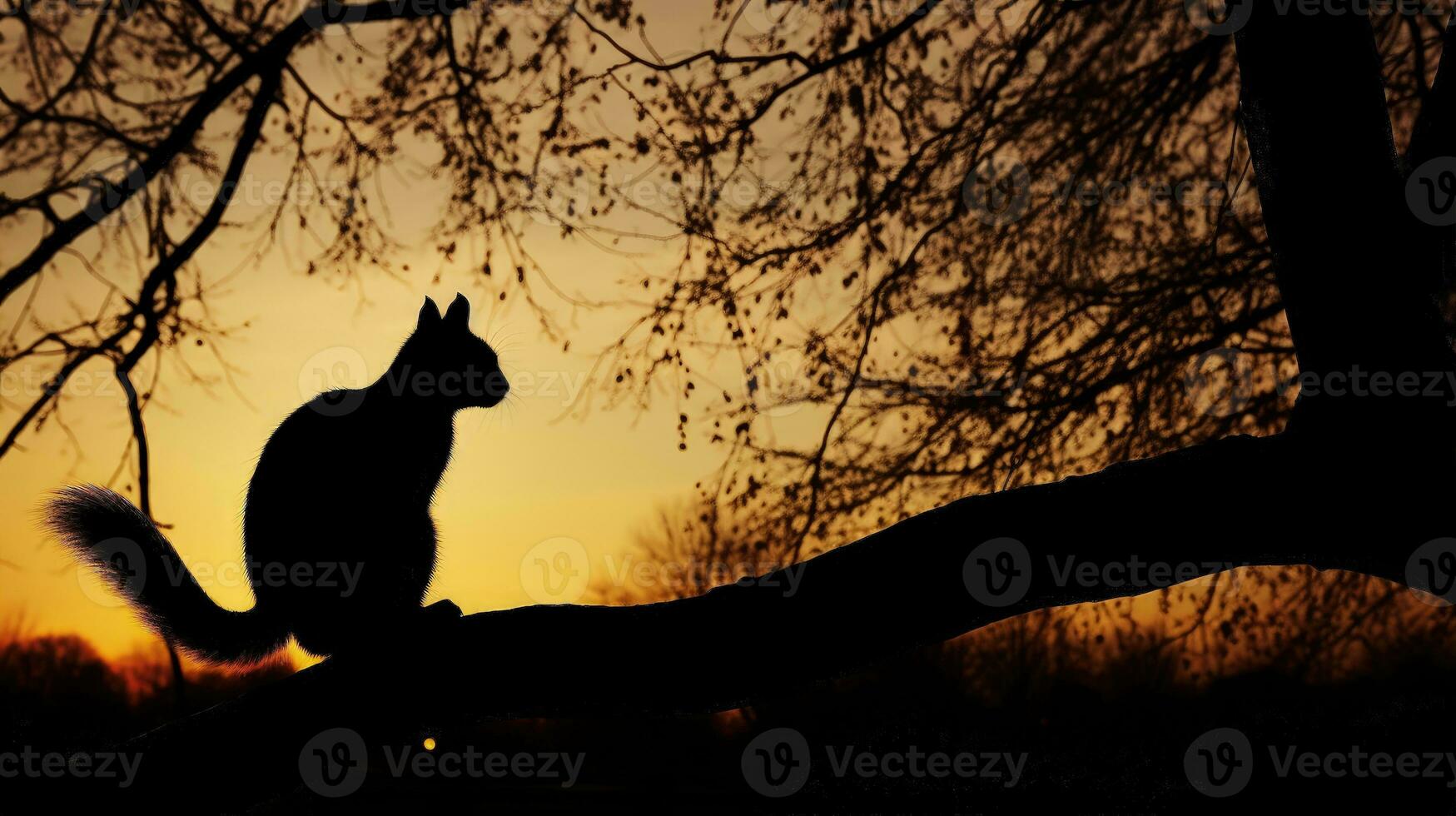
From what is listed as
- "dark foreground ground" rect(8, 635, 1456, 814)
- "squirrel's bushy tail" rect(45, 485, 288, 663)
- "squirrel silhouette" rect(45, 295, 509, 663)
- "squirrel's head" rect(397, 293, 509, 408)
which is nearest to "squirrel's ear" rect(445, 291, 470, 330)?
"squirrel's head" rect(397, 293, 509, 408)

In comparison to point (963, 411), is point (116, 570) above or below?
below

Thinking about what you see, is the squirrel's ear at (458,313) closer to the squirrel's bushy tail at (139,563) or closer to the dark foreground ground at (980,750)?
the squirrel's bushy tail at (139,563)

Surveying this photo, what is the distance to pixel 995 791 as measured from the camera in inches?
317

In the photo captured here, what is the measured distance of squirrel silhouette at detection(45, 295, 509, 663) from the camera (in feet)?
11.5

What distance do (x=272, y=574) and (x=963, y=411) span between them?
3.66 m

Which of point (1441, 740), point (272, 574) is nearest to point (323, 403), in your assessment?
point (272, 574)

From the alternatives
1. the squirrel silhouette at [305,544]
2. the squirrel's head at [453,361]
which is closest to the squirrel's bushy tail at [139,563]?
the squirrel silhouette at [305,544]

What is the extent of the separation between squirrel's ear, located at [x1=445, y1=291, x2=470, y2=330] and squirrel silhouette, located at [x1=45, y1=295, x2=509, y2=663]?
0.57m

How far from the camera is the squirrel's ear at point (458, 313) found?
428 centimetres

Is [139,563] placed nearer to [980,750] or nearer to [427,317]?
[427,317]

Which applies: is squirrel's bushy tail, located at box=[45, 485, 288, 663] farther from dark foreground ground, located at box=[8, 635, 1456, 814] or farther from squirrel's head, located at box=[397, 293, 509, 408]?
dark foreground ground, located at box=[8, 635, 1456, 814]

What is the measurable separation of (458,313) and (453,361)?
250mm

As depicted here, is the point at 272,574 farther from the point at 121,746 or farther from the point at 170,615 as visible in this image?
the point at 121,746

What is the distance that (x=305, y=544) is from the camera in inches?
138
